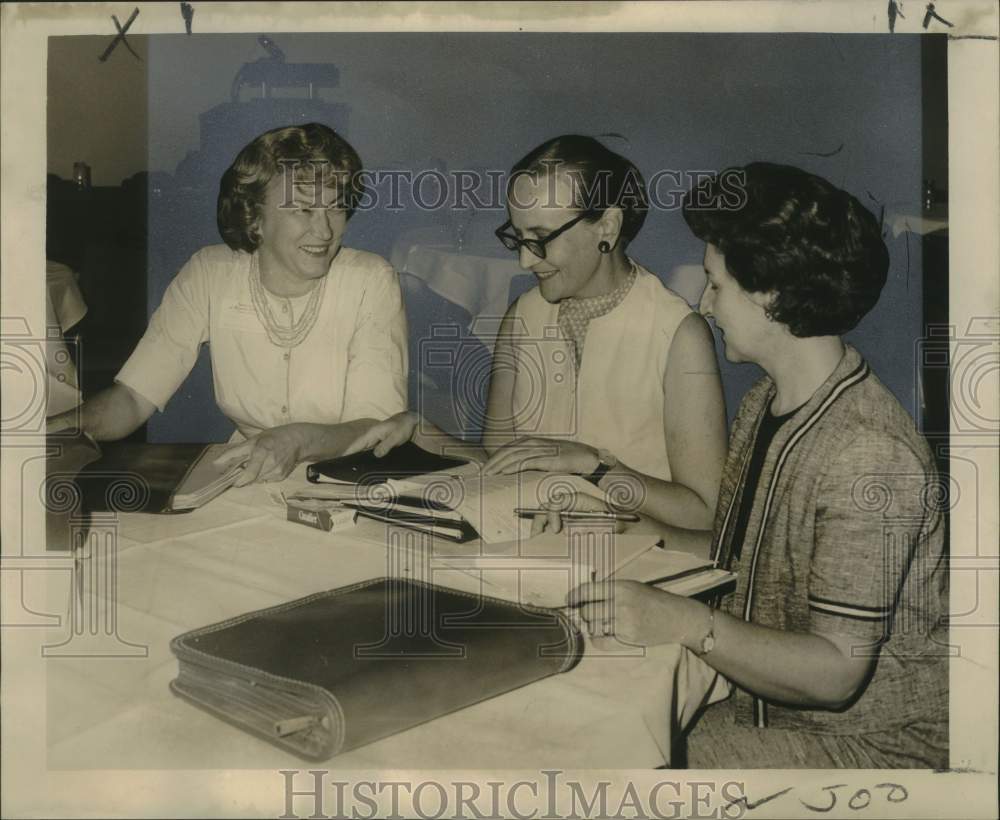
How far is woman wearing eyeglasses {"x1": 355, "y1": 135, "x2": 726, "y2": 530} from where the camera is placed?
75.5 inches

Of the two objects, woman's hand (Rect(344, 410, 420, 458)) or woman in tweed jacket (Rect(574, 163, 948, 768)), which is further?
woman's hand (Rect(344, 410, 420, 458))

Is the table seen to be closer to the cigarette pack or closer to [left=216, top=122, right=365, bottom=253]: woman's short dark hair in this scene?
the cigarette pack

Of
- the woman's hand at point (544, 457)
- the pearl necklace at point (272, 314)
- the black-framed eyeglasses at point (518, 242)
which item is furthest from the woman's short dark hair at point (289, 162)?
the woman's hand at point (544, 457)

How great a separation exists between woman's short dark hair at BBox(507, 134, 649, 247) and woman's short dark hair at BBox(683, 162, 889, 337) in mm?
102

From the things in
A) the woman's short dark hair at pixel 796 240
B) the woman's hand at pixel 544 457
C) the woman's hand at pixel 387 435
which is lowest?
the woman's hand at pixel 544 457

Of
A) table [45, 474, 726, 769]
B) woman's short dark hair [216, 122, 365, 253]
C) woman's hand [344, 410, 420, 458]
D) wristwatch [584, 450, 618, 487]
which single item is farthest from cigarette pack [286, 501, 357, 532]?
woman's short dark hair [216, 122, 365, 253]

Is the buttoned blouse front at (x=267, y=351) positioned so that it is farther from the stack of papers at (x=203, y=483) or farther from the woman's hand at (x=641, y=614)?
the woman's hand at (x=641, y=614)

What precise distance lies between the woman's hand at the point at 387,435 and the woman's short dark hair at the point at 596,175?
524mm

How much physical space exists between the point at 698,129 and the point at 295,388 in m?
0.93

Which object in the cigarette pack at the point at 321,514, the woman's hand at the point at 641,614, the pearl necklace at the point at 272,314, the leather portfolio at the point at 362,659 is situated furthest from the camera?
the pearl necklace at the point at 272,314

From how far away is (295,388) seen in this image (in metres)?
1.97

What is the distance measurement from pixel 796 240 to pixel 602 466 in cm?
55

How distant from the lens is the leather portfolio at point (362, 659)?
1.60 m

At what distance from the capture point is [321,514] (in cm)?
187
